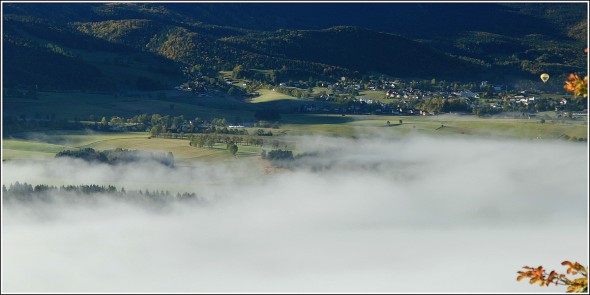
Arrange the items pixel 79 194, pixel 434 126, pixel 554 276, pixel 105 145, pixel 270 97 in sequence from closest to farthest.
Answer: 1. pixel 554 276
2. pixel 79 194
3. pixel 105 145
4. pixel 434 126
5. pixel 270 97

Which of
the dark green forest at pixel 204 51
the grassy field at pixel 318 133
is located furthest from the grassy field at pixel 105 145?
the dark green forest at pixel 204 51

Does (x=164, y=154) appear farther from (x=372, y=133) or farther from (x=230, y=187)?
(x=372, y=133)

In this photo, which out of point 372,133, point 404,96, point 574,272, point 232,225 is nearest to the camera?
point 574,272

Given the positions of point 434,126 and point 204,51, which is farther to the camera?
point 204,51

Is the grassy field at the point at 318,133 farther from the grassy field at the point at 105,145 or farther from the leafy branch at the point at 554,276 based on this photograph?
the leafy branch at the point at 554,276

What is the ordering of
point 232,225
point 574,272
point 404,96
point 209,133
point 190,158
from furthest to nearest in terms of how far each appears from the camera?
1. point 404,96
2. point 209,133
3. point 190,158
4. point 232,225
5. point 574,272

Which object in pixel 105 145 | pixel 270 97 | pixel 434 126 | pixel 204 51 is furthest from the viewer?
pixel 204 51

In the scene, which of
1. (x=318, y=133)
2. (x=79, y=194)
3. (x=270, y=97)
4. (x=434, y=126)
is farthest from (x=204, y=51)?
(x=79, y=194)

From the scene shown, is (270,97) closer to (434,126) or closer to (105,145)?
(434,126)

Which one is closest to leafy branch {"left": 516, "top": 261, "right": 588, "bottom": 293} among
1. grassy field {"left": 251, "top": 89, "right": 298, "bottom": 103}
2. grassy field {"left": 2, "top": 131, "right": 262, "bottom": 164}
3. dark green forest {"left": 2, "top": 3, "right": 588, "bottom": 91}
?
grassy field {"left": 2, "top": 131, "right": 262, "bottom": 164}

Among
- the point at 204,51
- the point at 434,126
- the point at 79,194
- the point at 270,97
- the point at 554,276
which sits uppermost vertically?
the point at 204,51

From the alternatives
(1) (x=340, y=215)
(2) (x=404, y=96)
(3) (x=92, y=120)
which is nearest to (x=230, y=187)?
(1) (x=340, y=215)
